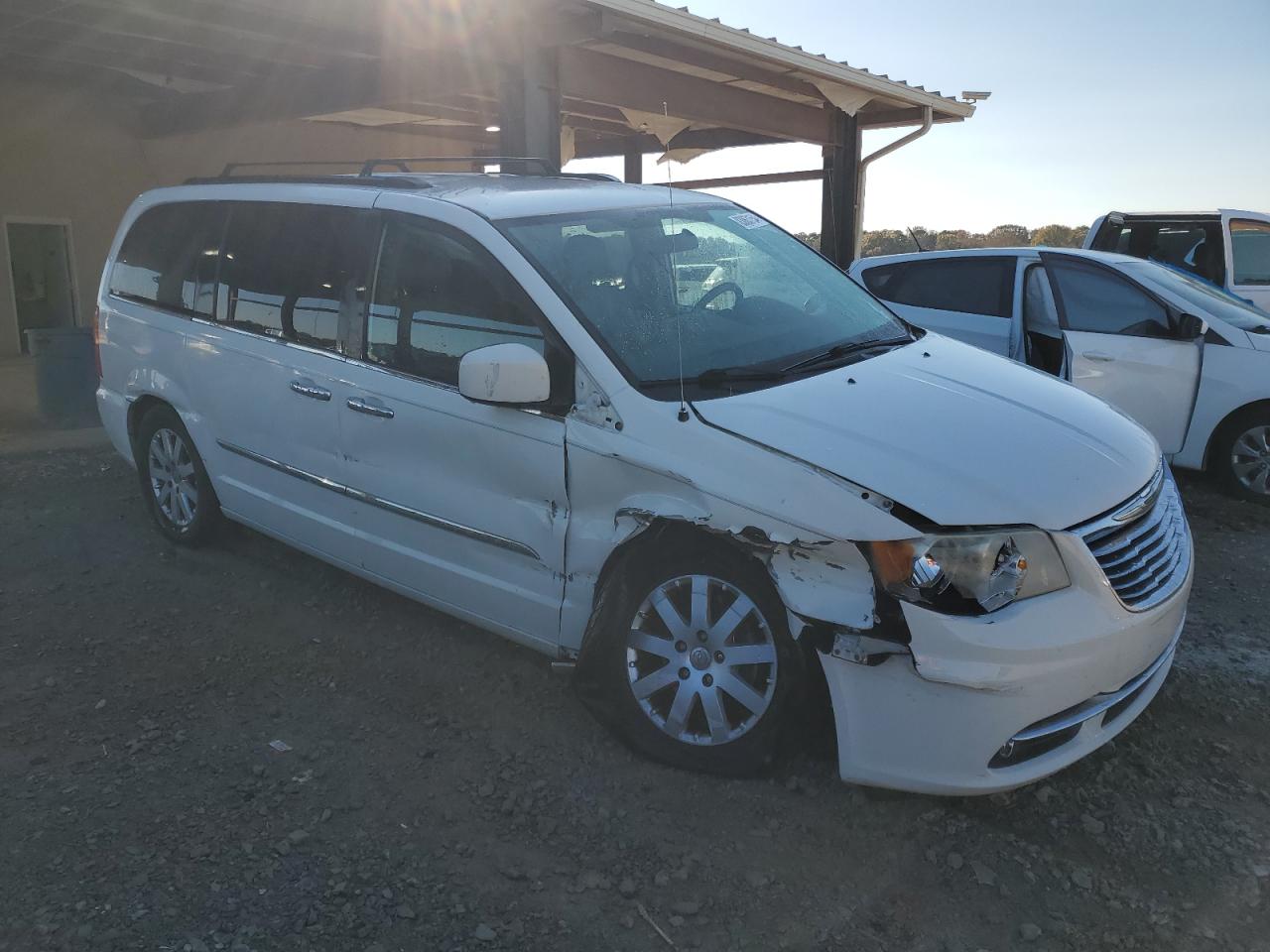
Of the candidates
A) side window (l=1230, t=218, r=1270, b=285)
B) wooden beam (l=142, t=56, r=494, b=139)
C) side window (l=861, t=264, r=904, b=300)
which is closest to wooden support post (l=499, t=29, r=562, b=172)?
wooden beam (l=142, t=56, r=494, b=139)

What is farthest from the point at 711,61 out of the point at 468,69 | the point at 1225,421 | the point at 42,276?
the point at 42,276

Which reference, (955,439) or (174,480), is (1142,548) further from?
(174,480)

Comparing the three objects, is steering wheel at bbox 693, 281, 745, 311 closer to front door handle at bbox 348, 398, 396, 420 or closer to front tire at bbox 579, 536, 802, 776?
front tire at bbox 579, 536, 802, 776

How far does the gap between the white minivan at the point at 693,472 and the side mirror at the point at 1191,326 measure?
303cm

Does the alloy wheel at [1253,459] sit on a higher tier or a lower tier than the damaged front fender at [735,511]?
lower

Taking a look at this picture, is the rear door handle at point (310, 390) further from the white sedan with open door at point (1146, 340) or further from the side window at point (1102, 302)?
the side window at point (1102, 302)

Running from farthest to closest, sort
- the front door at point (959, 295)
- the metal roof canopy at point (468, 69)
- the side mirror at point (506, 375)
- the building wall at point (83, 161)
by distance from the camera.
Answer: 1. the building wall at point (83, 161)
2. the metal roof canopy at point (468, 69)
3. the front door at point (959, 295)
4. the side mirror at point (506, 375)

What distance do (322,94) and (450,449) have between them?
7.39 metres

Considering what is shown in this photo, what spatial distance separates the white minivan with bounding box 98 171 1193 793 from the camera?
2.75 metres

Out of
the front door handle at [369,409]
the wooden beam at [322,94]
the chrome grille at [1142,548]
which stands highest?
the wooden beam at [322,94]

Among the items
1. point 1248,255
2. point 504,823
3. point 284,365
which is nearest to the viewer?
point 504,823

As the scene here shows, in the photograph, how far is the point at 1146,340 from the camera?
6.46 metres

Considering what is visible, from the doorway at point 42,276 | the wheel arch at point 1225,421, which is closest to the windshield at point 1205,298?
the wheel arch at point 1225,421

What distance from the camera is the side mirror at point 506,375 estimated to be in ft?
10.5
